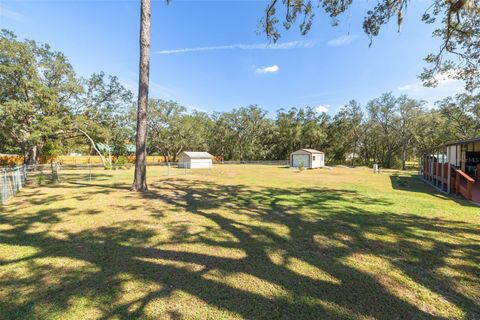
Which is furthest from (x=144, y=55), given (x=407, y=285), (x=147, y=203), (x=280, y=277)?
(x=407, y=285)

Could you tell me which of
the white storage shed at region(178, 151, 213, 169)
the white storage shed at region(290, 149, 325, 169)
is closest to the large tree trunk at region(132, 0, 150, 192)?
the white storage shed at region(178, 151, 213, 169)

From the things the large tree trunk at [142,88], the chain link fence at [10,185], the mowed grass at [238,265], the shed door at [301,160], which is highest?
the large tree trunk at [142,88]

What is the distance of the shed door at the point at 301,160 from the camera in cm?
2827

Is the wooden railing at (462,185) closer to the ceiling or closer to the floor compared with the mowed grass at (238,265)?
closer to the ceiling

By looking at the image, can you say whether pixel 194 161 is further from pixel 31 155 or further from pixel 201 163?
pixel 31 155

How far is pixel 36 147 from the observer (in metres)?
21.6

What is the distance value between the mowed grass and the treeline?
18.2m

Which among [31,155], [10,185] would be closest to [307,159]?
[10,185]

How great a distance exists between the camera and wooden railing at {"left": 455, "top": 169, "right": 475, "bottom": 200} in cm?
814

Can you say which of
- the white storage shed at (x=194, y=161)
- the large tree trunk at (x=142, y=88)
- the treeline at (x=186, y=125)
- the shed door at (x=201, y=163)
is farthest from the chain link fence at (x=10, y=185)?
the shed door at (x=201, y=163)

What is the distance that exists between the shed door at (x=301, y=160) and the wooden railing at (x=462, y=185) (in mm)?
18879

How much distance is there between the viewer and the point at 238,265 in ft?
10.3

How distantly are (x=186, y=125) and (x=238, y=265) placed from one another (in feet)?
126

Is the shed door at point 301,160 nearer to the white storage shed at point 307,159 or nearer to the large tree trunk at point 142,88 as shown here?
the white storage shed at point 307,159
